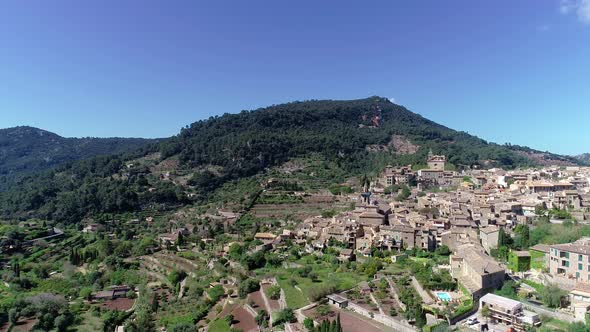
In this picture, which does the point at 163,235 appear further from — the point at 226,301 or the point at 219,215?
the point at 226,301

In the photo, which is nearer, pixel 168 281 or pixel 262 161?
pixel 168 281

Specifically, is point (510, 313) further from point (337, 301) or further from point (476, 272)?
point (337, 301)

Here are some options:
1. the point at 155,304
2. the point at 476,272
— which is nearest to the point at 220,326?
the point at 155,304

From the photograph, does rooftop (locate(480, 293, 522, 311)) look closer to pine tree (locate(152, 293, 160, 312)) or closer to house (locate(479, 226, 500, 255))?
house (locate(479, 226, 500, 255))

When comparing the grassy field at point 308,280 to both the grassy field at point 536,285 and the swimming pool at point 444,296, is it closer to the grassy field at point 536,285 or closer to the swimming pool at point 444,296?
the swimming pool at point 444,296

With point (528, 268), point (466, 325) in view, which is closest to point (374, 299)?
point (466, 325)

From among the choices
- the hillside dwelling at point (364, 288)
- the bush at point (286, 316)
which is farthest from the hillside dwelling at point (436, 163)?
the bush at point (286, 316)
